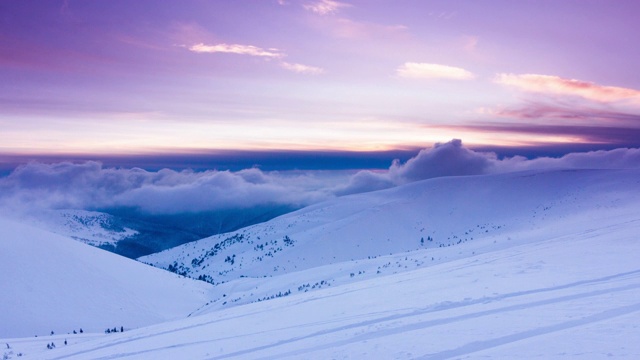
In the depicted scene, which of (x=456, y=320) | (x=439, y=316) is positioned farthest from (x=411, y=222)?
(x=456, y=320)

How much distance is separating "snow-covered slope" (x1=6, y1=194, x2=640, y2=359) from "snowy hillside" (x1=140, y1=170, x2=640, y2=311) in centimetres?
1411

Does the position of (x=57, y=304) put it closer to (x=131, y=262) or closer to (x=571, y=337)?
(x=131, y=262)

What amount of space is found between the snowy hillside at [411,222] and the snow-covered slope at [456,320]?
1411 cm

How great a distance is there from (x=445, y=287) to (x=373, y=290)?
93.4 inches

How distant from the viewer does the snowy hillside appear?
36406 millimetres

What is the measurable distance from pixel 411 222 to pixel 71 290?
33.8 metres

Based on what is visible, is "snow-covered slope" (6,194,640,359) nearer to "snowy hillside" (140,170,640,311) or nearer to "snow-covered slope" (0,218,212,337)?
"snow-covered slope" (0,218,212,337)

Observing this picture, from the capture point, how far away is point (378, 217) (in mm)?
51375

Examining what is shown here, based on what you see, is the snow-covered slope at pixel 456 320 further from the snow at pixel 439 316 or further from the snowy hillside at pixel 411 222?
the snowy hillside at pixel 411 222

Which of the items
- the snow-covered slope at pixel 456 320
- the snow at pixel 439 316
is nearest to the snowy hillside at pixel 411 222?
the snow at pixel 439 316

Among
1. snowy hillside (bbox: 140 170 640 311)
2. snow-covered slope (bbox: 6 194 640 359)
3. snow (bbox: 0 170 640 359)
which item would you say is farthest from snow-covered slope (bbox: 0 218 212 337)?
snow-covered slope (bbox: 6 194 640 359)

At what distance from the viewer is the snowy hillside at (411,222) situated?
1433 inches

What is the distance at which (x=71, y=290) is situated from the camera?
21578 millimetres

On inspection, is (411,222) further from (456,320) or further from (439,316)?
(456,320)
